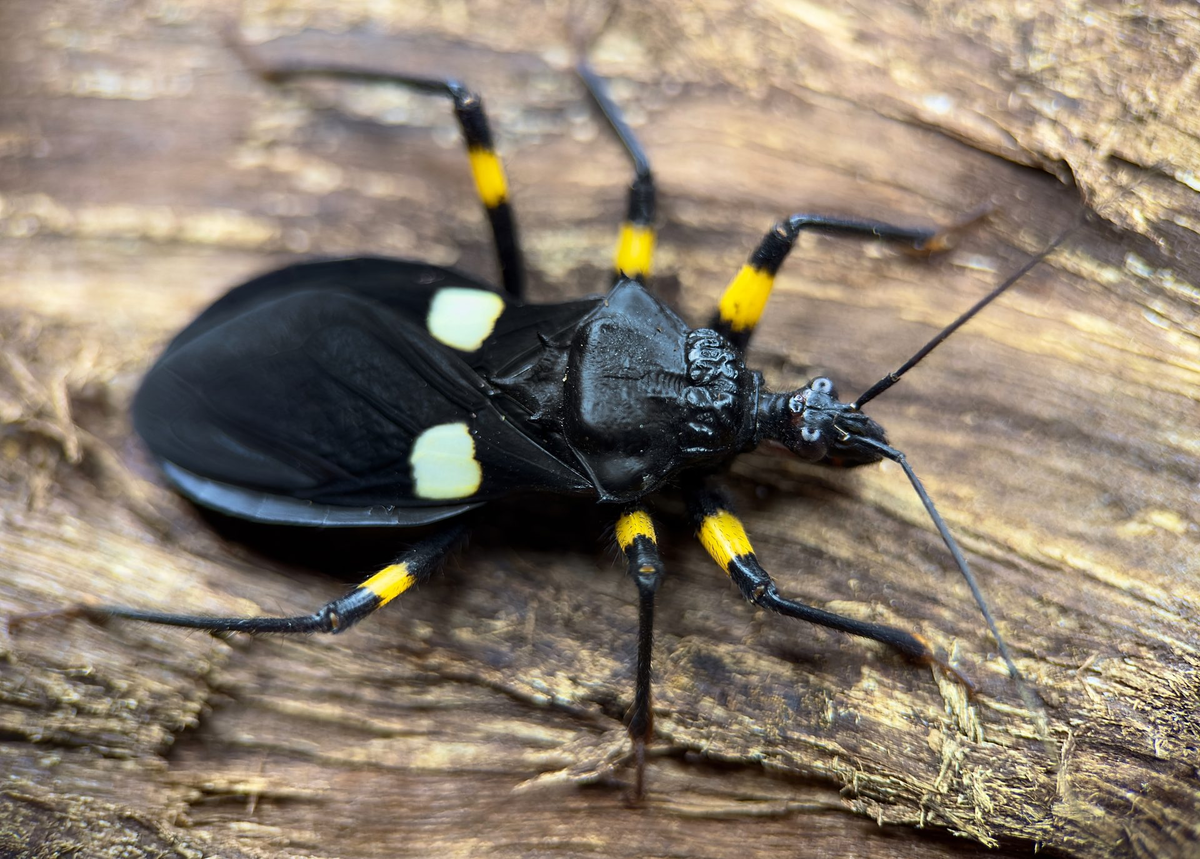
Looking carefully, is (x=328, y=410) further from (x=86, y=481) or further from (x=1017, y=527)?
(x=1017, y=527)

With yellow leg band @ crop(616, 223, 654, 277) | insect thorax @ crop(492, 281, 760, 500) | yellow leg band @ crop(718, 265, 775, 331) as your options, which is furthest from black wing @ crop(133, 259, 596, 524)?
yellow leg band @ crop(718, 265, 775, 331)

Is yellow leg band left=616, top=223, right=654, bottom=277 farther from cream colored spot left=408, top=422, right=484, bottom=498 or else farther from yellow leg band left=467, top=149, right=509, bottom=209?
cream colored spot left=408, top=422, right=484, bottom=498

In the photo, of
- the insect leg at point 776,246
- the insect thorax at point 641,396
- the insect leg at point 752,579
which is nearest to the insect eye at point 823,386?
the insect thorax at point 641,396

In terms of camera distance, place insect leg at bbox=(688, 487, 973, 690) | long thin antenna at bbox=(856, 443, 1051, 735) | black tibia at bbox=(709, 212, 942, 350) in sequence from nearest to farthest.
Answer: long thin antenna at bbox=(856, 443, 1051, 735)
insect leg at bbox=(688, 487, 973, 690)
black tibia at bbox=(709, 212, 942, 350)

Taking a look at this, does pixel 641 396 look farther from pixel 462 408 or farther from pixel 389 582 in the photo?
pixel 389 582

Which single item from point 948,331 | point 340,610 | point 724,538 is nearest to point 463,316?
point 340,610

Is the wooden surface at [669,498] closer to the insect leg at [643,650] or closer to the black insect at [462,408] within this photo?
the insect leg at [643,650]
